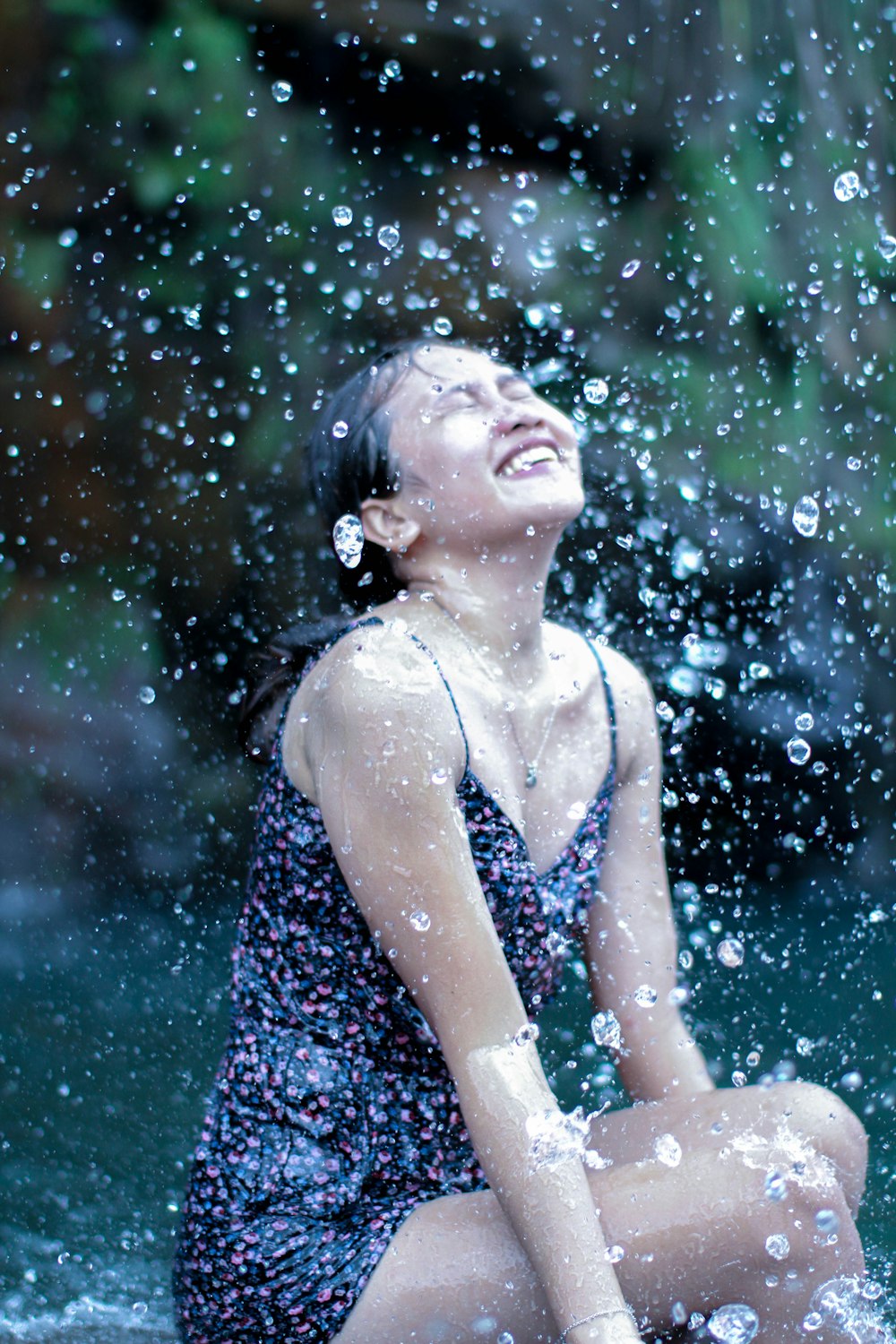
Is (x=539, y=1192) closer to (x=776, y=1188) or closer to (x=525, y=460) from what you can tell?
(x=776, y=1188)

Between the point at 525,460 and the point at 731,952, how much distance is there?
7.70ft

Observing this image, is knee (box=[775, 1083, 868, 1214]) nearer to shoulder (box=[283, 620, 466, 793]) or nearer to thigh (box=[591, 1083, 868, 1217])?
thigh (box=[591, 1083, 868, 1217])

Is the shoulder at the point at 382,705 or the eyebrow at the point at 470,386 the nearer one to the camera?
the shoulder at the point at 382,705

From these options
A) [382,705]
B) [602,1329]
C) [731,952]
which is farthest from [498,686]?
[731,952]

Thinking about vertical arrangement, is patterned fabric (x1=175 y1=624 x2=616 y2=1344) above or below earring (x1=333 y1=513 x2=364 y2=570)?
below

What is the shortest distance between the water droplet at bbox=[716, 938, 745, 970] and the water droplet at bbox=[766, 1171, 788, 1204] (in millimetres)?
2100

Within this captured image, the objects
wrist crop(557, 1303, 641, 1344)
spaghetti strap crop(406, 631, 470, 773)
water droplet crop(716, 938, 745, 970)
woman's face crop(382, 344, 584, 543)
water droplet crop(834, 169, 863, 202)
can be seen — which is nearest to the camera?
wrist crop(557, 1303, 641, 1344)

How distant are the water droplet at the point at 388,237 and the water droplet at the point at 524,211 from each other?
14.8 inches

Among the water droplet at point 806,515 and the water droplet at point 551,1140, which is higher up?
the water droplet at point 806,515

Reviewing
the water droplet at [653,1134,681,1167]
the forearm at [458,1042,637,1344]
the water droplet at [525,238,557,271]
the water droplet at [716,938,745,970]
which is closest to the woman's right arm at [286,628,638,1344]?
the forearm at [458,1042,637,1344]

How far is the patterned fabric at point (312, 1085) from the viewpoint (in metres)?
1.50

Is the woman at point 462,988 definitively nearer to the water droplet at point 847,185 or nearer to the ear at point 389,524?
the ear at point 389,524

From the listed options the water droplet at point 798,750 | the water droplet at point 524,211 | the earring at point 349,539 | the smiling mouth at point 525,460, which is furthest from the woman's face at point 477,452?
the water droplet at point 798,750

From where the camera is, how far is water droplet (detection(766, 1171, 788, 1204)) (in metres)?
1.38
